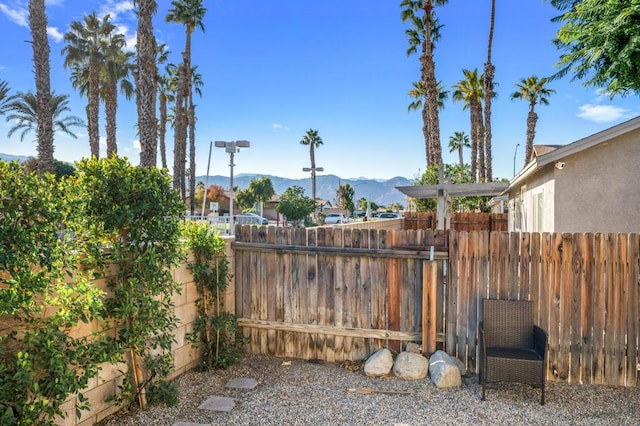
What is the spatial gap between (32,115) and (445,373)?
2952 cm

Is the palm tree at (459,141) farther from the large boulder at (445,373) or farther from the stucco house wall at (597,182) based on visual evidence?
the large boulder at (445,373)

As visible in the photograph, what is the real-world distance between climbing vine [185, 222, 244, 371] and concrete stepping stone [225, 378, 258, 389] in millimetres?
441

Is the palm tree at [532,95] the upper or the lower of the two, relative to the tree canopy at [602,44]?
upper

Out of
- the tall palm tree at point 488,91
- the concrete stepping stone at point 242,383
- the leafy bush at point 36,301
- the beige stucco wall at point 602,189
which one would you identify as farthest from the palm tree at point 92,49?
the beige stucco wall at point 602,189

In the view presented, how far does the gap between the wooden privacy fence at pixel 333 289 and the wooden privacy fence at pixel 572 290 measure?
1.89 feet

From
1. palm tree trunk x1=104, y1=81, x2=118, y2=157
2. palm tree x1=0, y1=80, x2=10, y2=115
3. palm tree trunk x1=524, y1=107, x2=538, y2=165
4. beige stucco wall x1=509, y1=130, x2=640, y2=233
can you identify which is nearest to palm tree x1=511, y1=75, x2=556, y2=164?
palm tree trunk x1=524, y1=107, x2=538, y2=165

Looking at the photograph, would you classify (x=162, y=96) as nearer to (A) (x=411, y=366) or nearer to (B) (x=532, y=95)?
(B) (x=532, y=95)

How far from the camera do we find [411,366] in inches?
198

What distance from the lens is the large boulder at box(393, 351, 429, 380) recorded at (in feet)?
16.4

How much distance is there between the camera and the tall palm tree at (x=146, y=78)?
12.7 meters

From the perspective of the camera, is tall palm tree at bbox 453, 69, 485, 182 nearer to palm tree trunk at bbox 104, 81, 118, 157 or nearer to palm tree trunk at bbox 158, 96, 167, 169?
palm tree trunk at bbox 158, 96, 167, 169

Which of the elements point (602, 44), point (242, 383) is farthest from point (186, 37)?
point (242, 383)

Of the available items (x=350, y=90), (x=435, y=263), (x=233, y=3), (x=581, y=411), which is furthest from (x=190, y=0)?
(x=581, y=411)

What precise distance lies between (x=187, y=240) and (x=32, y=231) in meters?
2.26
